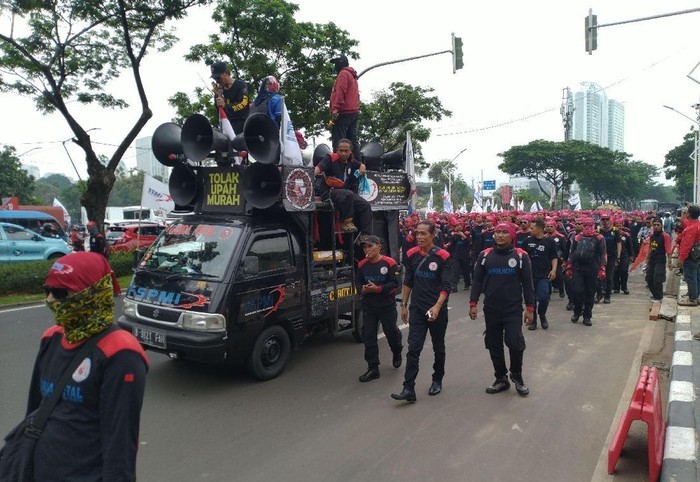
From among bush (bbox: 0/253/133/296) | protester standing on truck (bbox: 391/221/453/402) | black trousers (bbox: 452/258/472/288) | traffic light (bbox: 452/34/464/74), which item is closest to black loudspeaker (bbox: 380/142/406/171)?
protester standing on truck (bbox: 391/221/453/402)

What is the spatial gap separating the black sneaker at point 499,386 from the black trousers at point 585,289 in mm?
3949

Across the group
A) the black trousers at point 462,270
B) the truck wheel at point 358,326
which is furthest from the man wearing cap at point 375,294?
the black trousers at point 462,270

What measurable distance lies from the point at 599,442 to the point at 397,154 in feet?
20.3

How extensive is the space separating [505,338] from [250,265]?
2923mm

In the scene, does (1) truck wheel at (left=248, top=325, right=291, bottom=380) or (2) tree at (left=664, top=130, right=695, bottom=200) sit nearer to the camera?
(1) truck wheel at (left=248, top=325, right=291, bottom=380)

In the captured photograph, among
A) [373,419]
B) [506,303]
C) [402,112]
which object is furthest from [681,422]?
[402,112]

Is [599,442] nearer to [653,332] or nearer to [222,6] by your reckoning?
[653,332]

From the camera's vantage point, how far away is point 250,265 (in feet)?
19.0

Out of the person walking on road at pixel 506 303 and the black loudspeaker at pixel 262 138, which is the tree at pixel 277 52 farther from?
the person walking on road at pixel 506 303

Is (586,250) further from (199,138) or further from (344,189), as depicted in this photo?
(199,138)

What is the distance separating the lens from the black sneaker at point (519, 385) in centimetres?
562

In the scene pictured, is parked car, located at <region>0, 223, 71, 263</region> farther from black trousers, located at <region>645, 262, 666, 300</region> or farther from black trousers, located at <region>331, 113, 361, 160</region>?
black trousers, located at <region>645, 262, 666, 300</region>

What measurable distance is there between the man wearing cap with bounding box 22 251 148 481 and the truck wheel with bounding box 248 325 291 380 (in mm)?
3724

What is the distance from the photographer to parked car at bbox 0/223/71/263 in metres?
15.1
